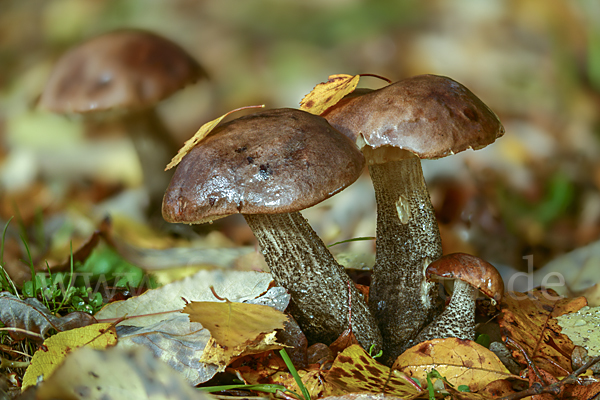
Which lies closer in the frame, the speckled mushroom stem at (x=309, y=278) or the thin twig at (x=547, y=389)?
the thin twig at (x=547, y=389)

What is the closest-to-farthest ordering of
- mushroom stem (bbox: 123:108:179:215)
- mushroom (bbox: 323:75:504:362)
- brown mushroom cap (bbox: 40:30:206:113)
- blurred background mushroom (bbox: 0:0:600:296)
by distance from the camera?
mushroom (bbox: 323:75:504:362)
brown mushroom cap (bbox: 40:30:206:113)
blurred background mushroom (bbox: 0:0:600:296)
mushroom stem (bbox: 123:108:179:215)

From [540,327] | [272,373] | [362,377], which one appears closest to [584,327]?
[540,327]

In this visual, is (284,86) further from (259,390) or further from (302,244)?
(259,390)

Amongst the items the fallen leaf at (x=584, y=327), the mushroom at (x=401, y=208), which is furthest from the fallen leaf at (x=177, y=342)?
the fallen leaf at (x=584, y=327)

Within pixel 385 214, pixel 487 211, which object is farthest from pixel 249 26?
pixel 385 214

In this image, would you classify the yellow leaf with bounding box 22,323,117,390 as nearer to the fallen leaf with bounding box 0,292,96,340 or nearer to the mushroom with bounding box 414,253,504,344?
the fallen leaf with bounding box 0,292,96,340

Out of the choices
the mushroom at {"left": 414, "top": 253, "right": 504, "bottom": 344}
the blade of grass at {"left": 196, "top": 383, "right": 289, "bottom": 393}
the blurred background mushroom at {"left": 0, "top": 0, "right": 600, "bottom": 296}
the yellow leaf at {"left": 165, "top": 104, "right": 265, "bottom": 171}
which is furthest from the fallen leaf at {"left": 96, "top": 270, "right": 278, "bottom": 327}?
the blurred background mushroom at {"left": 0, "top": 0, "right": 600, "bottom": 296}

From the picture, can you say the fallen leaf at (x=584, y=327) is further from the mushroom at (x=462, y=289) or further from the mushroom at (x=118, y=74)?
the mushroom at (x=118, y=74)
